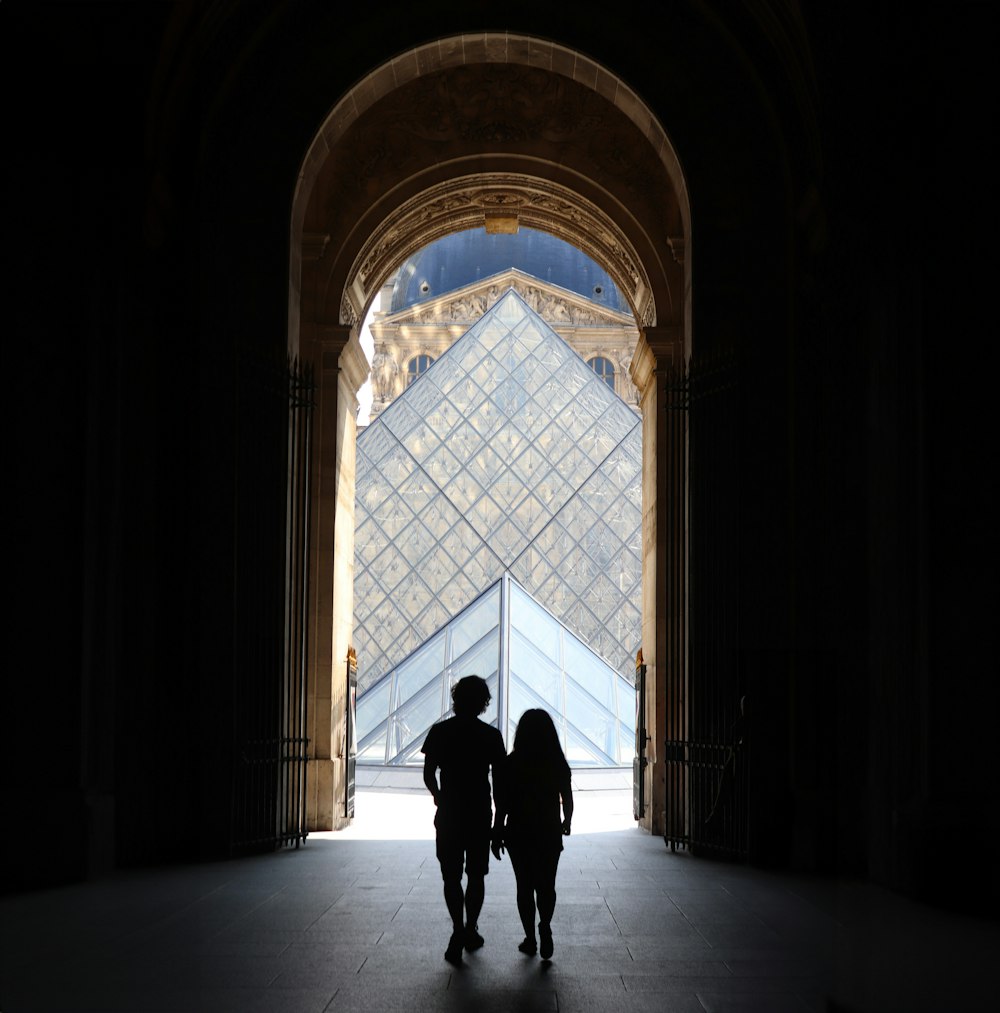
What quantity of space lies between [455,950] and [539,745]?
0.85 metres

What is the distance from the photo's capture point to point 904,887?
7.09m

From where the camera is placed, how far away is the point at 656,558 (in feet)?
38.9

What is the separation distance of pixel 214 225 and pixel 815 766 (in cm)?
564

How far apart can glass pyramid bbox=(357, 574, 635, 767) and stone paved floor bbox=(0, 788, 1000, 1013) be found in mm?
12162

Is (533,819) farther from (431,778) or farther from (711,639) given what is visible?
(711,639)

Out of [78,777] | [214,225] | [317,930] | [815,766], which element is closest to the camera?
[317,930]

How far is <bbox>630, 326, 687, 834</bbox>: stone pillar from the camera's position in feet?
37.3

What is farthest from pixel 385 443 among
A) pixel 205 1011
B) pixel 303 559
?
pixel 205 1011

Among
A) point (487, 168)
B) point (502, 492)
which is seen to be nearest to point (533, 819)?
point (487, 168)

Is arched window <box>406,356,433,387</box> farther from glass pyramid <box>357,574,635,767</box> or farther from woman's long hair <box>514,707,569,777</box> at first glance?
woman's long hair <box>514,707,569,777</box>

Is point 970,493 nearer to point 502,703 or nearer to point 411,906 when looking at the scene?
point 411,906

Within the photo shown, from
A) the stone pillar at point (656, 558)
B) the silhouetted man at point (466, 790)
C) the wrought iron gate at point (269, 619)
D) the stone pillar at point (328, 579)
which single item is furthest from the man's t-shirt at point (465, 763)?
the stone pillar at point (328, 579)

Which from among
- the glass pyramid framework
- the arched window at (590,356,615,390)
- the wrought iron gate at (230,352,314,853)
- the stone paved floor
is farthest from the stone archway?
the arched window at (590,356,615,390)

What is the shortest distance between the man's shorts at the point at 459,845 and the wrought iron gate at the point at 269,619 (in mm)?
3799
